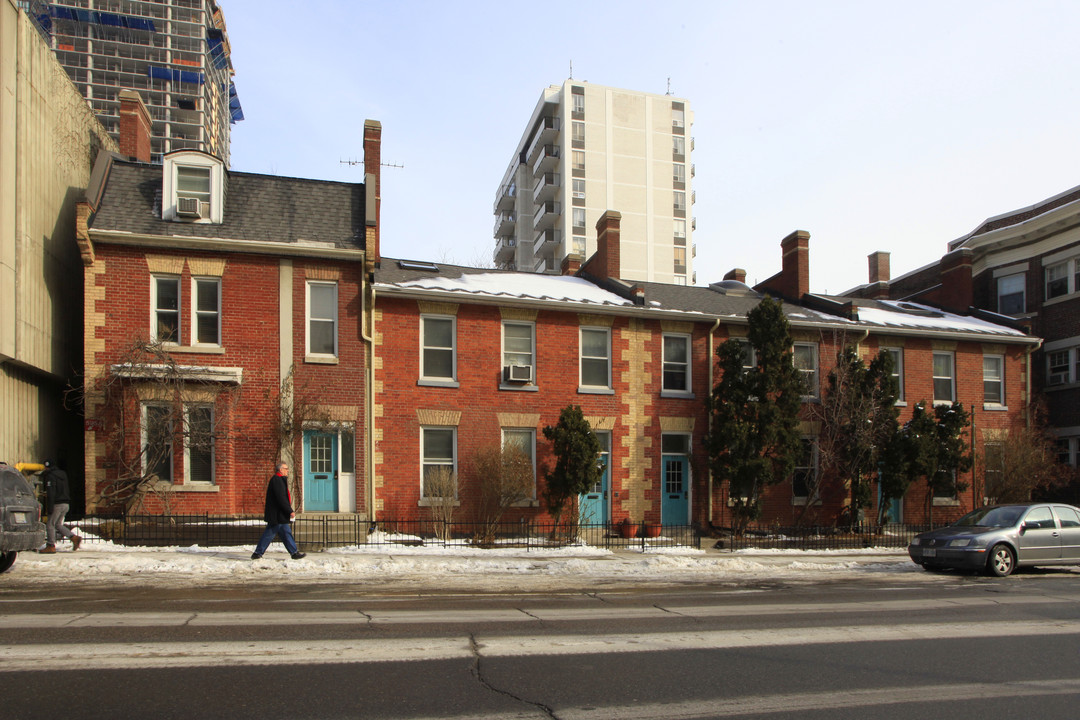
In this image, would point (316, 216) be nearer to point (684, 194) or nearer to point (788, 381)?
point (788, 381)

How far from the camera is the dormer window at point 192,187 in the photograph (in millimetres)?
19828

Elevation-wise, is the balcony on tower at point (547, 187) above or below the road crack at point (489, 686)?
above

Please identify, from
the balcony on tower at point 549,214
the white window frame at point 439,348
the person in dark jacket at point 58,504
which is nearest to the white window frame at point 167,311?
the person in dark jacket at point 58,504

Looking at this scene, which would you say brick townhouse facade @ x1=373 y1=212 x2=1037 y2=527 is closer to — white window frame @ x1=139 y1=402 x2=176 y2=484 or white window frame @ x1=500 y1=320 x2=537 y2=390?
white window frame @ x1=500 y1=320 x2=537 y2=390

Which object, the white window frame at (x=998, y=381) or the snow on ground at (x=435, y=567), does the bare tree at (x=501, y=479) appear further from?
the white window frame at (x=998, y=381)

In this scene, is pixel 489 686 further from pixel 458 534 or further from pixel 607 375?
pixel 607 375

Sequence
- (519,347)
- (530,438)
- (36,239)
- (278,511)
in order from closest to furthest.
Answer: (278,511) < (36,239) < (530,438) < (519,347)

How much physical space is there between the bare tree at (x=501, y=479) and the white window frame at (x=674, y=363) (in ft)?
16.8

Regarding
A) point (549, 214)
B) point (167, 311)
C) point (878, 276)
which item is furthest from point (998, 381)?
point (549, 214)

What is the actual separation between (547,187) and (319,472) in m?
54.9

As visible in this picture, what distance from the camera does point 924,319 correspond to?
28.2 meters

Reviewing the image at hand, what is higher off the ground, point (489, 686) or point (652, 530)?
point (489, 686)

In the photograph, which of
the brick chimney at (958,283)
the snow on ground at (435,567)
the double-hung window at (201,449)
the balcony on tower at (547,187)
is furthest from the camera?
the balcony on tower at (547,187)

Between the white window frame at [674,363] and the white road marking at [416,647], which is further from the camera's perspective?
the white window frame at [674,363]
